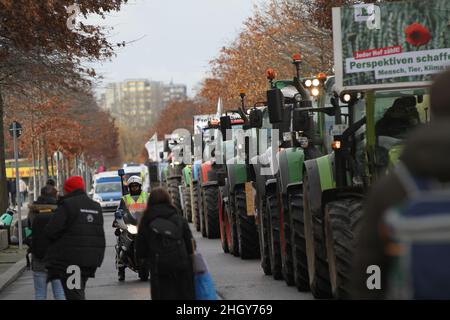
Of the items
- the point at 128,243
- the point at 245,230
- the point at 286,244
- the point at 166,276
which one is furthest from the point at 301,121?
the point at 245,230

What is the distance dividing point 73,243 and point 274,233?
5069 millimetres

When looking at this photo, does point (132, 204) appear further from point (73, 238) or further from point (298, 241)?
point (73, 238)

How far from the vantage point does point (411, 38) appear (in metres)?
11.4

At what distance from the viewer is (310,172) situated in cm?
1338

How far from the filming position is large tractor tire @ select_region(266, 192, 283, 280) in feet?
53.7

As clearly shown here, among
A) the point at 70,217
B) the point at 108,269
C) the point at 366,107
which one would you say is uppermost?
the point at 366,107

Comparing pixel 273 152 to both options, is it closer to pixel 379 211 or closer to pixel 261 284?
pixel 261 284

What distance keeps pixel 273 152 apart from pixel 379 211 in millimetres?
13316

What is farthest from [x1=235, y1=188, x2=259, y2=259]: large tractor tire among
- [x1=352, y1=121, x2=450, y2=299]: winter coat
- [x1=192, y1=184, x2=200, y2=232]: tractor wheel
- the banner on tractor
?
[x1=352, y1=121, x2=450, y2=299]: winter coat

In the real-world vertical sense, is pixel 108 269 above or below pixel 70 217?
below

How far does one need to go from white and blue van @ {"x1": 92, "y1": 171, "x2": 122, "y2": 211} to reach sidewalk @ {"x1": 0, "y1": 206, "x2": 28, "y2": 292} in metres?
25.7

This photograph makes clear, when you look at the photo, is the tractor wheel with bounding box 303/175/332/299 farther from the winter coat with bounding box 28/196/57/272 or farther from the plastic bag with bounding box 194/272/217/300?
the plastic bag with bounding box 194/272/217/300

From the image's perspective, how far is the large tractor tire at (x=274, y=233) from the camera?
53.7 feet
